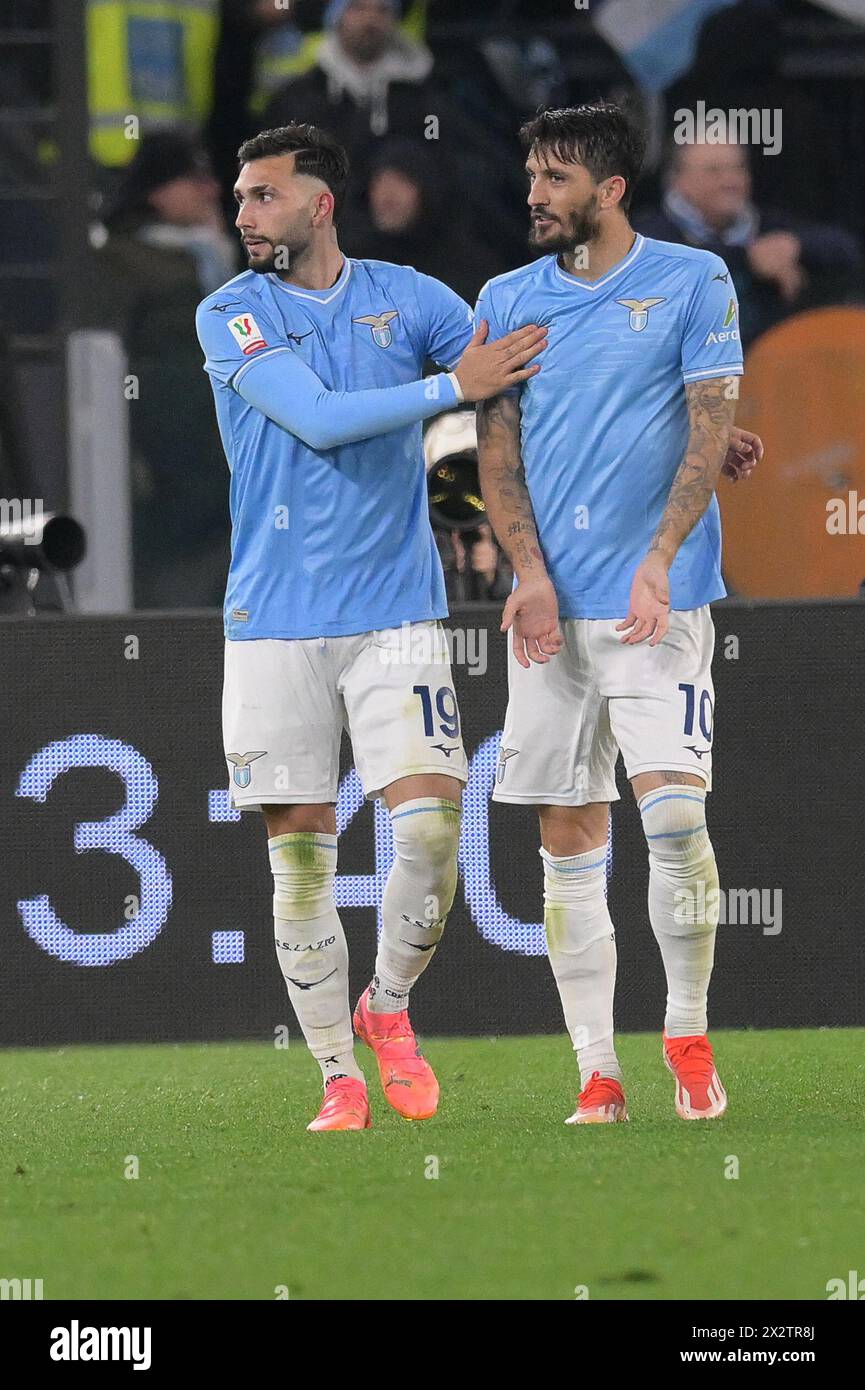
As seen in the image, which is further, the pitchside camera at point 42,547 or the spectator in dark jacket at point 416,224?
the spectator in dark jacket at point 416,224

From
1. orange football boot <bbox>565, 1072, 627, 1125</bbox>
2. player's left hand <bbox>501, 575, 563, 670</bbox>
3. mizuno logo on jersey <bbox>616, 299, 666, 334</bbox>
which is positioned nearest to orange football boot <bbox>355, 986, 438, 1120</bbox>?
orange football boot <bbox>565, 1072, 627, 1125</bbox>

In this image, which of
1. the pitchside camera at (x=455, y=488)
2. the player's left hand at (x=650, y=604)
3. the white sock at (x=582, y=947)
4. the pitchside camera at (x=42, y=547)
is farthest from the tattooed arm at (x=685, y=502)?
the pitchside camera at (x=42, y=547)

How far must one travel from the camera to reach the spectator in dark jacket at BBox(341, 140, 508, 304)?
8.16 meters

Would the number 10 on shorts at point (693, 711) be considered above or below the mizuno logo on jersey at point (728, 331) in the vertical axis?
below

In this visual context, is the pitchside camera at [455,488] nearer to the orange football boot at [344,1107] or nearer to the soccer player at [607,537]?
the soccer player at [607,537]

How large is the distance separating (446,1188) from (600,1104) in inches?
26.2

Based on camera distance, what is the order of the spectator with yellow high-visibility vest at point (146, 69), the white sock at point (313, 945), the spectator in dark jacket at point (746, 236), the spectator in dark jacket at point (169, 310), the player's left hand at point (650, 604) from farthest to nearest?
1. the spectator with yellow high-visibility vest at point (146, 69)
2. the spectator in dark jacket at point (169, 310)
3. the spectator in dark jacket at point (746, 236)
4. the white sock at point (313, 945)
5. the player's left hand at point (650, 604)

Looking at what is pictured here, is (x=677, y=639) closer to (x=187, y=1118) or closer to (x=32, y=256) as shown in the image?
(x=187, y=1118)

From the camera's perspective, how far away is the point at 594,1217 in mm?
3213

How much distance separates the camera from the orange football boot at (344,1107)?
4.11 m

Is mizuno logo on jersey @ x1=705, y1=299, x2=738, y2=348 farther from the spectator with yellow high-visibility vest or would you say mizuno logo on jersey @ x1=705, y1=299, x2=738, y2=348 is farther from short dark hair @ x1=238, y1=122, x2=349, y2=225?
the spectator with yellow high-visibility vest

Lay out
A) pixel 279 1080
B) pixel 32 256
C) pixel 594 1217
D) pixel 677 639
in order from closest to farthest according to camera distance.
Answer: pixel 594 1217 → pixel 677 639 → pixel 279 1080 → pixel 32 256

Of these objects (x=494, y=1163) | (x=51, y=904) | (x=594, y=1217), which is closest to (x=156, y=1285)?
(x=594, y=1217)
